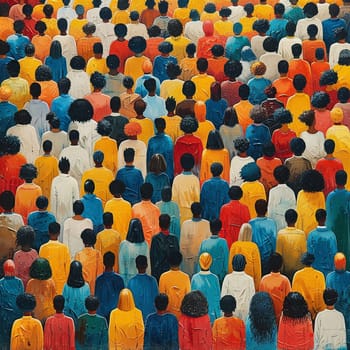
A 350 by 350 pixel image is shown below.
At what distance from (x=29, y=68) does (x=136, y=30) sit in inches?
115

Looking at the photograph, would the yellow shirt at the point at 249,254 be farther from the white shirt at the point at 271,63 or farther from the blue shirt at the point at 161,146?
the white shirt at the point at 271,63

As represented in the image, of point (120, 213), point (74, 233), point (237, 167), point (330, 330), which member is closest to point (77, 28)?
point (237, 167)

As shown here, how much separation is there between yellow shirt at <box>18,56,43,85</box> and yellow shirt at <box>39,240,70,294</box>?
23.7 feet

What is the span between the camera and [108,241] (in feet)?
72.0

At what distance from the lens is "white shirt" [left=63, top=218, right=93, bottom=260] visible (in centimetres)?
2233

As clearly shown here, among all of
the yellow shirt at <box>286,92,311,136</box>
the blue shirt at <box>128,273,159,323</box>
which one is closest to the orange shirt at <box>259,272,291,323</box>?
the blue shirt at <box>128,273,159,323</box>

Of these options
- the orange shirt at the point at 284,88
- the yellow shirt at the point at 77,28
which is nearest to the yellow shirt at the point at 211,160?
the orange shirt at the point at 284,88

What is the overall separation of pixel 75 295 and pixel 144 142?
208 inches

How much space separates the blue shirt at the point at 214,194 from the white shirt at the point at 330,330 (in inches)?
150

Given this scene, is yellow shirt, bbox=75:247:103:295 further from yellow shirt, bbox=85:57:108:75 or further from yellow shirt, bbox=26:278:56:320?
yellow shirt, bbox=85:57:108:75

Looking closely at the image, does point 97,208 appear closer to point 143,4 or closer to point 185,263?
point 185,263

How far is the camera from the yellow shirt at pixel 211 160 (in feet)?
79.5

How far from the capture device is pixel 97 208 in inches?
907

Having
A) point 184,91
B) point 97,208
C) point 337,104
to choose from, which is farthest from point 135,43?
point 97,208
